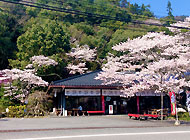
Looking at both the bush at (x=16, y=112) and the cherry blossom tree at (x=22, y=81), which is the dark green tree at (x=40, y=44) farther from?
the bush at (x=16, y=112)

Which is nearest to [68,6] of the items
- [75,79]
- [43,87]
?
[43,87]

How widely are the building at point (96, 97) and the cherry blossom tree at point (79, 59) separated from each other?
6.37m

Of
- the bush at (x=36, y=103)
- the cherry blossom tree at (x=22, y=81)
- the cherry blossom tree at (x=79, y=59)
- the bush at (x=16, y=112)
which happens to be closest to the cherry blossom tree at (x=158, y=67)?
the bush at (x=36, y=103)

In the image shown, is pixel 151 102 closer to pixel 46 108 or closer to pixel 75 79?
pixel 75 79

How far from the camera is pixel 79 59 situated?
1395 inches

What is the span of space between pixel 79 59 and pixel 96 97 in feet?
38.0

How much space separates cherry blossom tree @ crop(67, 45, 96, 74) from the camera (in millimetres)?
32188

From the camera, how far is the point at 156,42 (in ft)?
63.7

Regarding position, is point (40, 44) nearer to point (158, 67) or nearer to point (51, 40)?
point (51, 40)

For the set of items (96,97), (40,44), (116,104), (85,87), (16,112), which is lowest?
(16,112)

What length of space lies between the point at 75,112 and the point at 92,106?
1.91 metres

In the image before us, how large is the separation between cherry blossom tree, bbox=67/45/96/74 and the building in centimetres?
637

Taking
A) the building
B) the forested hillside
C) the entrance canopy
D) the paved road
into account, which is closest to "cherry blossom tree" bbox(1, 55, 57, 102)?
the forested hillside

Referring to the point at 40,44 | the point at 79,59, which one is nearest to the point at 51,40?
the point at 40,44
